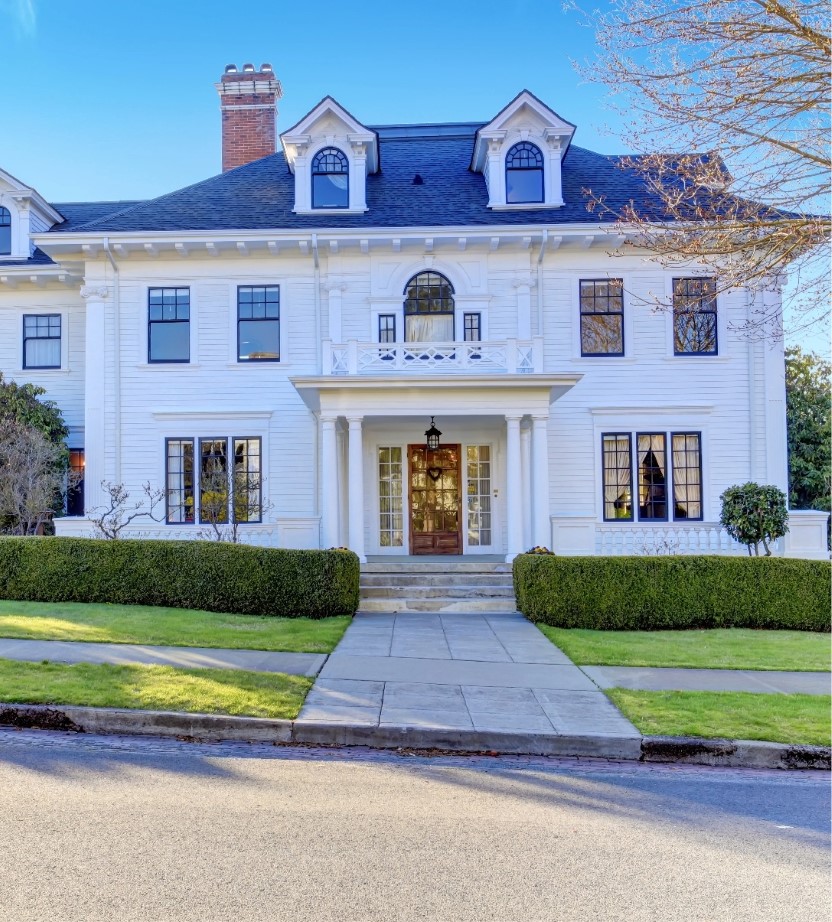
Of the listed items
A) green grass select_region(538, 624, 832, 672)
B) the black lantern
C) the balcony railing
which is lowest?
green grass select_region(538, 624, 832, 672)

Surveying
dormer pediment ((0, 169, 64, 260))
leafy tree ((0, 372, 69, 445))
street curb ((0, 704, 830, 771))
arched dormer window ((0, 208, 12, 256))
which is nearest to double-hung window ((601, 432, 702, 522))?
street curb ((0, 704, 830, 771))

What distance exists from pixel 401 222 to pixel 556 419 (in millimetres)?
5735

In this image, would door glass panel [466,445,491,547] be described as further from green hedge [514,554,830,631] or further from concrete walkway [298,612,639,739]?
concrete walkway [298,612,639,739]

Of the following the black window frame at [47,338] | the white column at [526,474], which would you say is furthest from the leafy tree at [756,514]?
the black window frame at [47,338]

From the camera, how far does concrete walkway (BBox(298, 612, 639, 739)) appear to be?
624cm

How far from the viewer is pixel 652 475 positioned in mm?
16016

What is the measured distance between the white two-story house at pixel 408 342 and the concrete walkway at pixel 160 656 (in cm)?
682

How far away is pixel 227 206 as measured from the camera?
16875 mm

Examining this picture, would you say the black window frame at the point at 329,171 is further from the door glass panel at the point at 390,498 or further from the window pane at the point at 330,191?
the door glass panel at the point at 390,498

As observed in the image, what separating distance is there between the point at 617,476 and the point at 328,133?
34.6 ft

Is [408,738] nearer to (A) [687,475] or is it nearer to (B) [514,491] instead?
(B) [514,491]

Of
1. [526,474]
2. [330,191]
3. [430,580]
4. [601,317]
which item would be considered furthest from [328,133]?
[430,580]

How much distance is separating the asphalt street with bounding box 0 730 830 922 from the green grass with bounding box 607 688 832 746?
0.40 metres

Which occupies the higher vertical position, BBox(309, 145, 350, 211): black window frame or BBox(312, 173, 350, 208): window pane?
BBox(309, 145, 350, 211): black window frame
